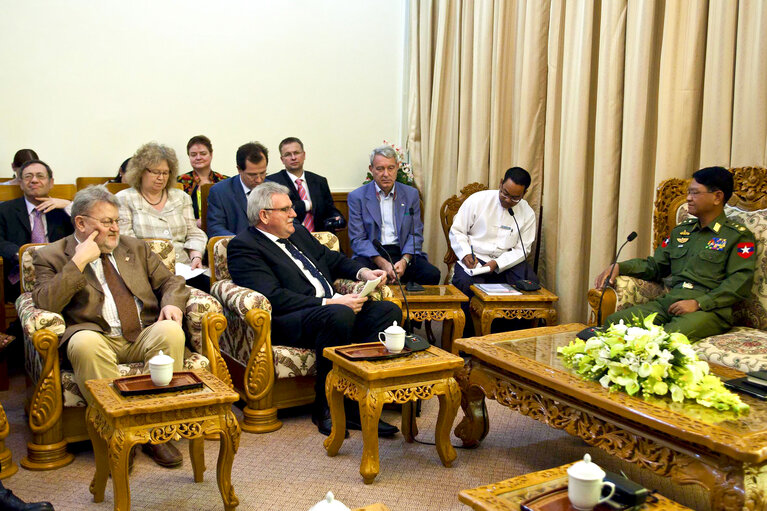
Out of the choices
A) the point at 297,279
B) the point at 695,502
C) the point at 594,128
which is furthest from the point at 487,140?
the point at 695,502

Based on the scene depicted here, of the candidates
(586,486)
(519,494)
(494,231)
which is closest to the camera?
(586,486)

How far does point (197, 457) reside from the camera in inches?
110

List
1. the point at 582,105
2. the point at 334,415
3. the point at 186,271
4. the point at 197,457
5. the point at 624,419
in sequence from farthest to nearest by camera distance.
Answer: the point at 582,105
the point at 186,271
the point at 334,415
the point at 197,457
the point at 624,419

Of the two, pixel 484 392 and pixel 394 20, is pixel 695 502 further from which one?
pixel 394 20

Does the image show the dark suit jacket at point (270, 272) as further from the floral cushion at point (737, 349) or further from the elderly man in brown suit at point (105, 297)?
the floral cushion at point (737, 349)

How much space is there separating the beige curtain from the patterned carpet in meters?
1.58

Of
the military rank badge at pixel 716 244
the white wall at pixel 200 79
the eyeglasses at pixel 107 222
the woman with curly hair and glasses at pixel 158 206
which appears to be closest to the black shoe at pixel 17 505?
the eyeglasses at pixel 107 222

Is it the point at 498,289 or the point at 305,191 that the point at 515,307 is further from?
the point at 305,191

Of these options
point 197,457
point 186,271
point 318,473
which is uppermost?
point 186,271

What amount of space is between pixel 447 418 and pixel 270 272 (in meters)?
1.23

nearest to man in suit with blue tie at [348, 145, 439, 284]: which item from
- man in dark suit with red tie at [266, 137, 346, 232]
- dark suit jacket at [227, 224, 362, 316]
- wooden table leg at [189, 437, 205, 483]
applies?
man in dark suit with red tie at [266, 137, 346, 232]

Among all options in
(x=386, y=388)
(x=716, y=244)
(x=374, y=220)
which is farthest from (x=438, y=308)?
(x=716, y=244)

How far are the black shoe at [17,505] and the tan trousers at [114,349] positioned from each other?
54cm

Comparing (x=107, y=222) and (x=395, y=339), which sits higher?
(x=107, y=222)
